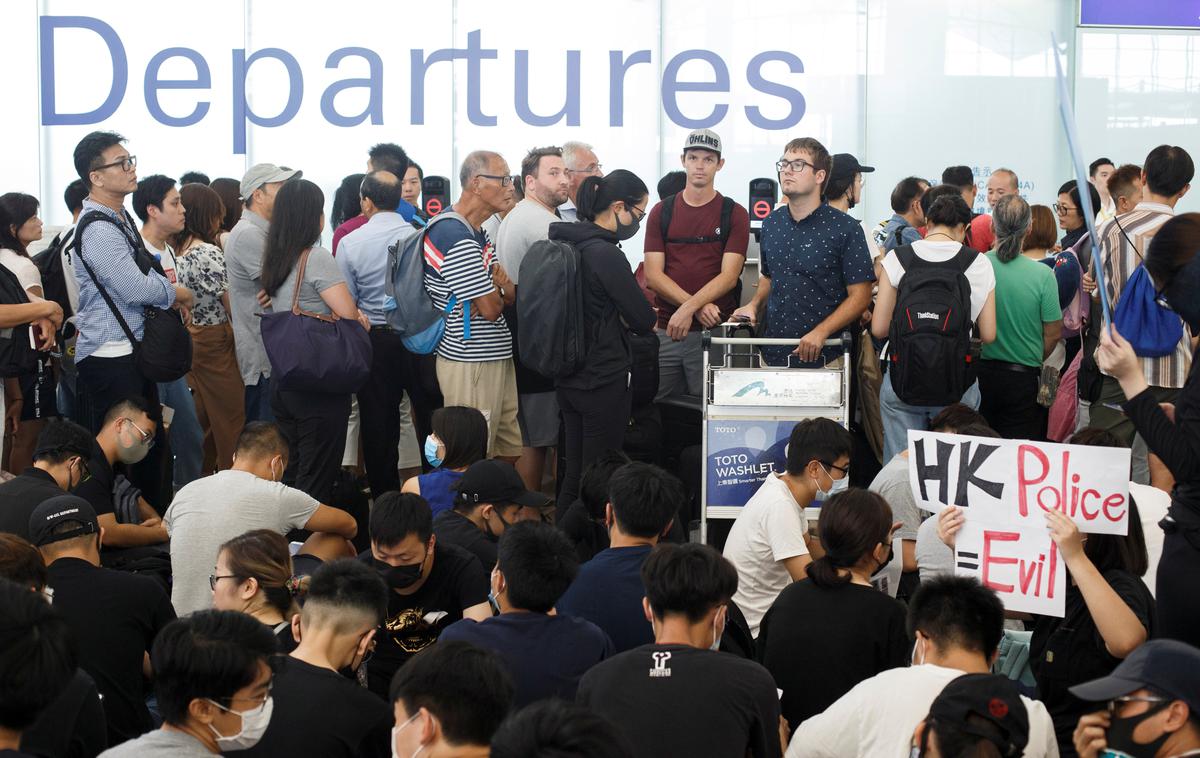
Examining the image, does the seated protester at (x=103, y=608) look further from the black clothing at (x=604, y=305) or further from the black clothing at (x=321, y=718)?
the black clothing at (x=604, y=305)

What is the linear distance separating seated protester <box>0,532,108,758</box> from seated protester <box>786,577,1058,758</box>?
62.6 inches

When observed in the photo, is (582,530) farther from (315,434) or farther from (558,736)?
(558,736)

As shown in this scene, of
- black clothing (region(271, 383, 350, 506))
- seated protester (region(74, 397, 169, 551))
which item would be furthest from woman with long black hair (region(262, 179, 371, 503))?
seated protester (region(74, 397, 169, 551))

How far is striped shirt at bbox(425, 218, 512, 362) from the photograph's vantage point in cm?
588

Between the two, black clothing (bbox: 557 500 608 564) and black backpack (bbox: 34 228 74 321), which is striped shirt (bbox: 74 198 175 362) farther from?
black clothing (bbox: 557 500 608 564)

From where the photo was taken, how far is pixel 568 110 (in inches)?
397

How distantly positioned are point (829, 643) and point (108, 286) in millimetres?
3688

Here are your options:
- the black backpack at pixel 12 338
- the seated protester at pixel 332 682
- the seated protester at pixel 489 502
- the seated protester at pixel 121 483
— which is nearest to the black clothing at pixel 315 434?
the seated protester at pixel 121 483

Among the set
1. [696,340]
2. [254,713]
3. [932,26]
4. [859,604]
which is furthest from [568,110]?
[254,713]

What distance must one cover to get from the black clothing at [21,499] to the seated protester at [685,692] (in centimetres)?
228

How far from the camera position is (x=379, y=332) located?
630cm

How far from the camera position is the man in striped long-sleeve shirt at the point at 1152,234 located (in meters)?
5.18

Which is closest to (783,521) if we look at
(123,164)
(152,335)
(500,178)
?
(500,178)

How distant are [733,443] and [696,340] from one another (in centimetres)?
82
